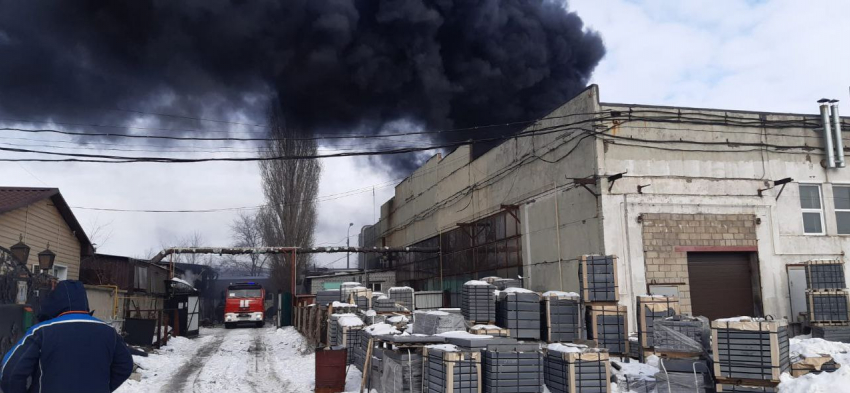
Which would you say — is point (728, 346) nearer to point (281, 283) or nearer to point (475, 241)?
point (475, 241)

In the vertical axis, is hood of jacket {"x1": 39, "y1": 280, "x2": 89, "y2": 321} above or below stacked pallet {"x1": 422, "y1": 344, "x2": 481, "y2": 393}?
above

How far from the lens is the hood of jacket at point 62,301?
4.27 metres

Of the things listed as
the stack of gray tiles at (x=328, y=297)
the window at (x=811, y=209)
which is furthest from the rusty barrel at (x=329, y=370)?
the window at (x=811, y=209)

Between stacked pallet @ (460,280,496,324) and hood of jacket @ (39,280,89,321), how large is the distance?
10.4m

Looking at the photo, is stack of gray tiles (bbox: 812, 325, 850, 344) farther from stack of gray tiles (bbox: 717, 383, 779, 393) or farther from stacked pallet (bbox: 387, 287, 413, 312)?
stacked pallet (bbox: 387, 287, 413, 312)

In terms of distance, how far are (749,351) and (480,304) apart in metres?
5.95

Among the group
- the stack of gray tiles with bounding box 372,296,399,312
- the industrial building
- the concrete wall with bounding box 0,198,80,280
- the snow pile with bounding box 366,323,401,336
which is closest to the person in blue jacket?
the snow pile with bounding box 366,323,401,336

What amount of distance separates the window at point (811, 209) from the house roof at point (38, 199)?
73.5ft

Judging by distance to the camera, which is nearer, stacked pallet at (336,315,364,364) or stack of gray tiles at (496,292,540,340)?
stack of gray tiles at (496,292,540,340)

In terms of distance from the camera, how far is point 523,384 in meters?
9.45

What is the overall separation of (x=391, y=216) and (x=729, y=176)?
26.1 m

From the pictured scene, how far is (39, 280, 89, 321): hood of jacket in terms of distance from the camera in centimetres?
427

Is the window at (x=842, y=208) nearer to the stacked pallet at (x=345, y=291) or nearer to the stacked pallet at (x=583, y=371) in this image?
the stacked pallet at (x=583, y=371)

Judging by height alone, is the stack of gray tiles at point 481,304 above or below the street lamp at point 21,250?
below
